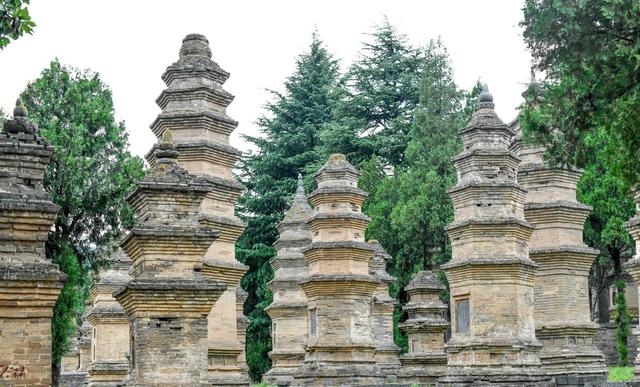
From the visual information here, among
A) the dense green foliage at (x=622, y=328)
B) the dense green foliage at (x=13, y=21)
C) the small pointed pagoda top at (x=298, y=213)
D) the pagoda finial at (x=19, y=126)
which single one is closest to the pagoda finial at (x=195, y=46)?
the small pointed pagoda top at (x=298, y=213)

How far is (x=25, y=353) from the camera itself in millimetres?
13492

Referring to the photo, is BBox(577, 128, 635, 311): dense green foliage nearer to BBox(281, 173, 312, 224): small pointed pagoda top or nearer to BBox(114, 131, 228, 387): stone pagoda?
BBox(281, 173, 312, 224): small pointed pagoda top

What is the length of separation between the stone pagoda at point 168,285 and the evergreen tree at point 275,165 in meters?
32.6

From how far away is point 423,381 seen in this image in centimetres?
3200

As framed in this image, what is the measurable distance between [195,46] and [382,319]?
11404 mm

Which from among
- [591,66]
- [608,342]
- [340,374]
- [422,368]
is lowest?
[340,374]

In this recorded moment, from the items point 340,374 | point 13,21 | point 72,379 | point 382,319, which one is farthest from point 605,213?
point 13,21

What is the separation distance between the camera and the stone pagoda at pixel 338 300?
1087 inches

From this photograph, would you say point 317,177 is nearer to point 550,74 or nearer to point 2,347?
point 550,74

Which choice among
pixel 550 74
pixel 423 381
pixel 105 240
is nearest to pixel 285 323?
pixel 423 381

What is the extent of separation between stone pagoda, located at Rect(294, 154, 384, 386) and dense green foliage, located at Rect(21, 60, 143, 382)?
5383 mm

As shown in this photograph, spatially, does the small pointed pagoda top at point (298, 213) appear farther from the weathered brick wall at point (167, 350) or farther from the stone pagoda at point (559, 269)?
the weathered brick wall at point (167, 350)

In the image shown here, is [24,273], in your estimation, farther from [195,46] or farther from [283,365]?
[283,365]

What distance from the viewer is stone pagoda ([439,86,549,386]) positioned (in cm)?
2497
